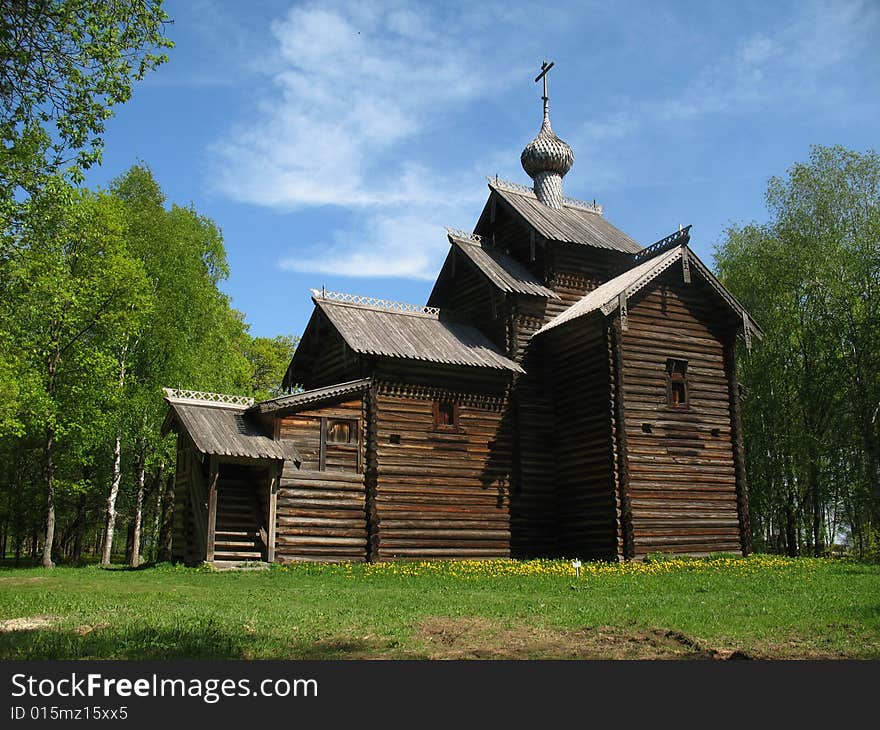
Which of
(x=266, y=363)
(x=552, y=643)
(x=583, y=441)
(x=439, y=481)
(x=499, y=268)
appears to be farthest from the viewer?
(x=266, y=363)

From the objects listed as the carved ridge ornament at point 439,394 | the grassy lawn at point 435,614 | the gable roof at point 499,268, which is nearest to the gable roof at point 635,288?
the gable roof at point 499,268

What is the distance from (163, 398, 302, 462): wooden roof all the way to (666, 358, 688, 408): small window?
41.7ft

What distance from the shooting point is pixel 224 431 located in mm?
22953

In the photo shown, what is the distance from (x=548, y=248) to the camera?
30.4 m

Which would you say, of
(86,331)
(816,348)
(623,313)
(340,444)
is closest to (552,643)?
(340,444)

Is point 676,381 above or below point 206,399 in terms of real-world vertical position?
above

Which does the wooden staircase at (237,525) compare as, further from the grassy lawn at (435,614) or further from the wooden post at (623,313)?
the wooden post at (623,313)

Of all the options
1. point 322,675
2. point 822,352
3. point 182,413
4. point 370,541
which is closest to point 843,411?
point 822,352

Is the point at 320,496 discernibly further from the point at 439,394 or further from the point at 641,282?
the point at 641,282

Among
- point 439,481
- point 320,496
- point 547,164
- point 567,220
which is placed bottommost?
point 320,496

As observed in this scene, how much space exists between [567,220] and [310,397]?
559 inches

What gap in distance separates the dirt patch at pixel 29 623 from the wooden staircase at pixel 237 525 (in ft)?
33.2

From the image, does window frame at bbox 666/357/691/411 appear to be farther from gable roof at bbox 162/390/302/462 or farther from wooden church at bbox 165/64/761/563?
gable roof at bbox 162/390/302/462

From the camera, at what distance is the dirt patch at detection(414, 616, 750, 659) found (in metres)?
9.56
